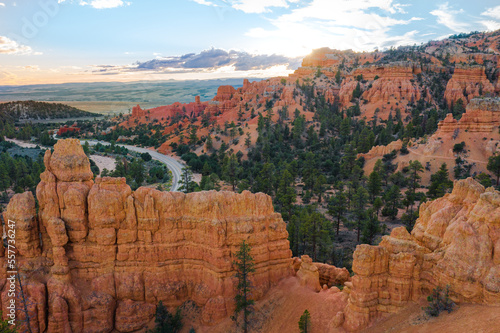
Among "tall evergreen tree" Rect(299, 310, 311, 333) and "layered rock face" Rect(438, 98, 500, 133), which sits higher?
"layered rock face" Rect(438, 98, 500, 133)

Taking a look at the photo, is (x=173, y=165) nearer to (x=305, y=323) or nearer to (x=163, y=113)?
(x=305, y=323)

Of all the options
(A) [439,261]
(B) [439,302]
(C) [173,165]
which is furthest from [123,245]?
(C) [173,165]

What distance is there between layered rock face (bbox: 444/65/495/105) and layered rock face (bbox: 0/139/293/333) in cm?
12557

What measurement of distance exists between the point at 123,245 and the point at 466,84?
455ft

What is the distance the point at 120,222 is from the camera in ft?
68.9

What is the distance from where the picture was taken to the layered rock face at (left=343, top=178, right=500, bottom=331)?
15.5m

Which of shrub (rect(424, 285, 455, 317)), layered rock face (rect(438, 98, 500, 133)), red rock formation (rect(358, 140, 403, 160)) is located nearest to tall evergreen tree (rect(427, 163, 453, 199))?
layered rock face (rect(438, 98, 500, 133))

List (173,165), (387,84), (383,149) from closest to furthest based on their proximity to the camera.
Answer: (383,149), (173,165), (387,84)

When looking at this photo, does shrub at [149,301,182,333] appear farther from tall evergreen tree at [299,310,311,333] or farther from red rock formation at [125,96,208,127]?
red rock formation at [125,96,208,127]

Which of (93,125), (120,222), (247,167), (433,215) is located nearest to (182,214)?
(120,222)

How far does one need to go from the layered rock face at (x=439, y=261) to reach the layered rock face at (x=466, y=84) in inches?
4704

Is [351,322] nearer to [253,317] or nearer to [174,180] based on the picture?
[253,317]

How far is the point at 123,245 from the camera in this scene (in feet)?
68.0

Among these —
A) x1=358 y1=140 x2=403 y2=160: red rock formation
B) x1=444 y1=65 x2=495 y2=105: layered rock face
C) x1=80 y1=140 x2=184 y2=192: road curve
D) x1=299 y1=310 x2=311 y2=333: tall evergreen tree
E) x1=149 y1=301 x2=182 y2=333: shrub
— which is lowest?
x1=80 y1=140 x2=184 y2=192: road curve
